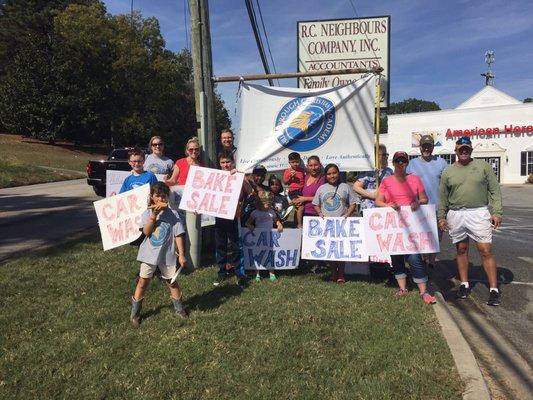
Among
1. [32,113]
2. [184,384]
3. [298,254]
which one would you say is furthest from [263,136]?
[32,113]

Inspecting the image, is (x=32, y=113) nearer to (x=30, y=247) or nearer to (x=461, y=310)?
(x=30, y=247)

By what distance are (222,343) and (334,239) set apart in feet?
7.99

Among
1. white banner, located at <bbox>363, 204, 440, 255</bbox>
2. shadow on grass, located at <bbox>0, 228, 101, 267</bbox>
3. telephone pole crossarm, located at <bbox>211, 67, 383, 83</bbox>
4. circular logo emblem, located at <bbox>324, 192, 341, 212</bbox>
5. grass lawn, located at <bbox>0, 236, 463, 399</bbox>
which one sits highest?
telephone pole crossarm, located at <bbox>211, 67, 383, 83</bbox>

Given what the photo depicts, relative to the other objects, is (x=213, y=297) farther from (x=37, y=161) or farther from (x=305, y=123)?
(x=37, y=161)

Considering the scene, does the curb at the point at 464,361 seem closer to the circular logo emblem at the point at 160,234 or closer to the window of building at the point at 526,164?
the circular logo emblem at the point at 160,234

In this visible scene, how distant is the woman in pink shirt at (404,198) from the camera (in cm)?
543

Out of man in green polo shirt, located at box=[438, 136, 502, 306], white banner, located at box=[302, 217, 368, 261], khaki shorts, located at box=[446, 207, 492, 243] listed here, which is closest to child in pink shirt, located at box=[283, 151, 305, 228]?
white banner, located at box=[302, 217, 368, 261]

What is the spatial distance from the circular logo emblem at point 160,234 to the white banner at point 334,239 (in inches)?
83.9

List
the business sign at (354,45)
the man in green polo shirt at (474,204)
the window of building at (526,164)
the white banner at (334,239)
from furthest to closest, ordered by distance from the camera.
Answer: the window of building at (526,164) → the business sign at (354,45) → the white banner at (334,239) → the man in green polo shirt at (474,204)

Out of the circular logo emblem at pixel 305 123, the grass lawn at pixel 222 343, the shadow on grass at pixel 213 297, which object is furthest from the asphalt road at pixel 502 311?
the circular logo emblem at pixel 305 123

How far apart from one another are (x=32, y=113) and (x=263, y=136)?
125ft

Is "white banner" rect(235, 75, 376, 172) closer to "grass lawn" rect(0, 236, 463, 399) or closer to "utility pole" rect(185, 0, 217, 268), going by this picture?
"utility pole" rect(185, 0, 217, 268)

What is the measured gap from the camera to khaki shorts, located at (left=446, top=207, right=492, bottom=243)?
220 inches

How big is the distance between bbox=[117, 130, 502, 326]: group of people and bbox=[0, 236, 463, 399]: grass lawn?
399 millimetres
